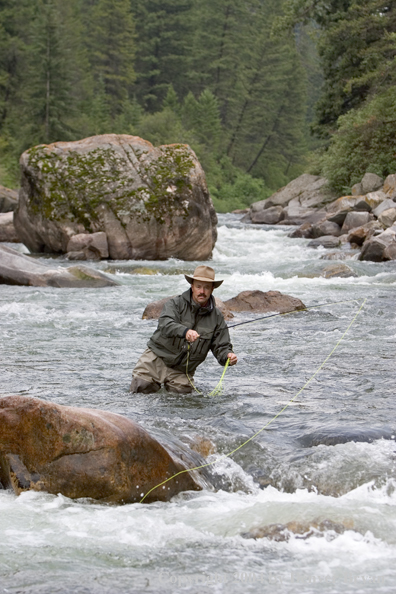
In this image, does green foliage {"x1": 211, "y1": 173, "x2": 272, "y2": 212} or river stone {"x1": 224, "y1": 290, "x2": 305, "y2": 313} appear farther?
green foliage {"x1": 211, "y1": 173, "x2": 272, "y2": 212}

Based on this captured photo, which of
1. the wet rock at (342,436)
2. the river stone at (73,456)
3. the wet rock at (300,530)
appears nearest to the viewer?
the wet rock at (300,530)

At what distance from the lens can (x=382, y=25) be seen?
99.6ft

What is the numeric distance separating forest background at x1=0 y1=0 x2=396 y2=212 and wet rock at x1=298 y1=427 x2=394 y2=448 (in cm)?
2325

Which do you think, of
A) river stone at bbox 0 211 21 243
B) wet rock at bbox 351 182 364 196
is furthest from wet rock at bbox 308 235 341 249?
river stone at bbox 0 211 21 243

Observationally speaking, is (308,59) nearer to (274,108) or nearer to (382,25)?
(274,108)

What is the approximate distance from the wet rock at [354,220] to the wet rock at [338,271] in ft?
23.8

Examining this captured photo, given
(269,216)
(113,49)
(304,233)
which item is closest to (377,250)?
(304,233)

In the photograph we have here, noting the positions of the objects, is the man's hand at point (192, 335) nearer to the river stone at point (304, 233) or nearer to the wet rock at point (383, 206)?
the wet rock at point (383, 206)

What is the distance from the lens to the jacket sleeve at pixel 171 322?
6.23 metres

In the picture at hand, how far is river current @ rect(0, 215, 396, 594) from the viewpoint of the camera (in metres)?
3.63

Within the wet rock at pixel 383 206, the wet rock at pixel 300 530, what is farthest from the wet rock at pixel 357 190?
the wet rock at pixel 300 530

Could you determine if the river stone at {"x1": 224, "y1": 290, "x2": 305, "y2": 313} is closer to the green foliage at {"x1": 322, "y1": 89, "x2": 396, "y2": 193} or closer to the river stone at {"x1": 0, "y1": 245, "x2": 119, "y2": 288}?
the river stone at {"x1": 0, "y1": 245, "x2": 119, "y2": 288}

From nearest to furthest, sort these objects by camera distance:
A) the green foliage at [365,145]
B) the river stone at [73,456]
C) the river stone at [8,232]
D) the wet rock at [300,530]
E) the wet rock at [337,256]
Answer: the wet rock at [300,530] < the river stone at [73,456] < the wet rock at [337,256] < the river stone at [8,232] < the green foliage at [365,145]

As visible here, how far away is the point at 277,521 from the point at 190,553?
59cm
